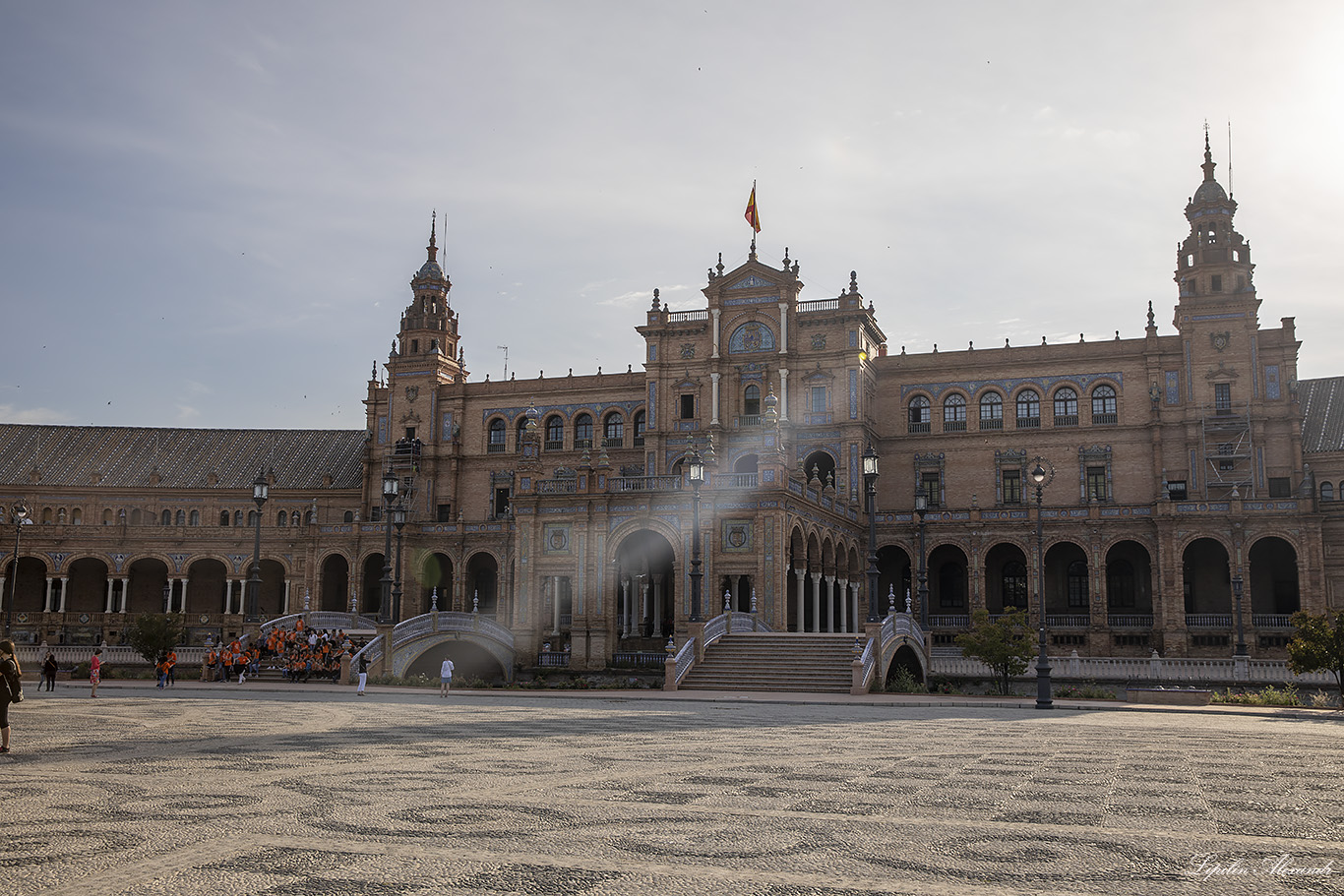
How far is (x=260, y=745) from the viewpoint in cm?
1616

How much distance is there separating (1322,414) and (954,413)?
18982 mm

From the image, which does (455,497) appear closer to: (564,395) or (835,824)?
(564,395)

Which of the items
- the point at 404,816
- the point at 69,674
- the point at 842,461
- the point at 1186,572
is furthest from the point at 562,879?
the point at 1186,572

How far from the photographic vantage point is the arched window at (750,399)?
195ft

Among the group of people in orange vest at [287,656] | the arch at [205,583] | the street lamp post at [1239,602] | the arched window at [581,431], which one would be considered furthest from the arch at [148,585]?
the street lamp post at [1239,602]

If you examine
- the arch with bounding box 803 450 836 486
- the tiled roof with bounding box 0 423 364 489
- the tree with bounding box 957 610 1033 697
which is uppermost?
the tiled roof with bounding box 0 423 364 489

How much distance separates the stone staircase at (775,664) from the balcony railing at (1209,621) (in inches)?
958

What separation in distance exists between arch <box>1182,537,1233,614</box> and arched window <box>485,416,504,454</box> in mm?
38016

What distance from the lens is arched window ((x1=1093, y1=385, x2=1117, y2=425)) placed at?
2307 inches

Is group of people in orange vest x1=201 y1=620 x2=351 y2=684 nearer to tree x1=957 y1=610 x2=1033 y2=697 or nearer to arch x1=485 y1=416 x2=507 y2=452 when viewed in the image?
tree x1=957 y1=610 x2=1033 y2=697

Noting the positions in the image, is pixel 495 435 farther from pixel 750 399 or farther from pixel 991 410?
pixel 991 410

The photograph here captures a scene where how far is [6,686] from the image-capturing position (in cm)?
1527

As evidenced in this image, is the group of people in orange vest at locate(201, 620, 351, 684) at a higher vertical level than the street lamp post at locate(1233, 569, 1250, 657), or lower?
lower

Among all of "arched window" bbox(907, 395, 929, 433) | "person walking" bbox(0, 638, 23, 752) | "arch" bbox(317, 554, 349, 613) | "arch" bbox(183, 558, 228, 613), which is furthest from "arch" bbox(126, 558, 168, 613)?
"person walking" bbox(0, 638, 23, 752)
